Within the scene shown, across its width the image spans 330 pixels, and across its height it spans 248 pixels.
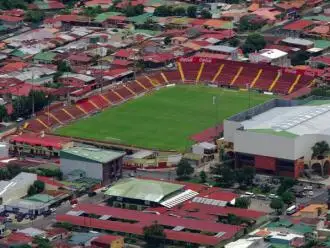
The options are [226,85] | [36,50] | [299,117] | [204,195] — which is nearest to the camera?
[204,195]

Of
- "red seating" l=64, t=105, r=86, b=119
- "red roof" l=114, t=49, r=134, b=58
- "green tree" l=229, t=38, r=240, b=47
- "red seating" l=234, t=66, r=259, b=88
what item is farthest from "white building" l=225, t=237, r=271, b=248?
"green tree" l=229, t=38, r=240, b=47

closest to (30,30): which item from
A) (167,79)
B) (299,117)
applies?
(167,79)

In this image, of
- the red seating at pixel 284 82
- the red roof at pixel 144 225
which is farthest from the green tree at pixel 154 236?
the red seating at pixel 284 82

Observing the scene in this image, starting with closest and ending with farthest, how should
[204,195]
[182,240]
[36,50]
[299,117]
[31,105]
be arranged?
[182,240] → [204,195] → [299,117] → [31,105] → [36,50]

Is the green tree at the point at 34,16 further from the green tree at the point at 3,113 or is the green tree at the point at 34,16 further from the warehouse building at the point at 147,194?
the warehouse building at the point at 147,194

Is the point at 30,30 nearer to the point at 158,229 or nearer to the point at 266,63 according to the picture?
the point at 266,63

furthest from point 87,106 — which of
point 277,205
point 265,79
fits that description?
point 277,205
